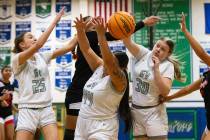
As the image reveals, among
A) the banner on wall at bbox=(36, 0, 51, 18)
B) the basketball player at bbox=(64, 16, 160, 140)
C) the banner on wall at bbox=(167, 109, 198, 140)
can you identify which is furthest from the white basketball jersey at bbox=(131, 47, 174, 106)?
the banner on wall at bbox=(36, 0, 51, 18)

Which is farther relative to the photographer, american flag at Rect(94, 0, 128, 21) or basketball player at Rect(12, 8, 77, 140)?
american flag at Rect(94, 0, 128, 21)

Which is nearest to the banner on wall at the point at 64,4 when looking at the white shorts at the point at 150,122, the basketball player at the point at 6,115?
the basketball player at the point at 6,115

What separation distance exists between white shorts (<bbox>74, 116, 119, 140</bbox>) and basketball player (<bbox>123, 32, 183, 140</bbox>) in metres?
0.70

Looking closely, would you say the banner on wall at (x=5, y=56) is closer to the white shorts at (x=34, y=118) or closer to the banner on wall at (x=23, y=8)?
the banner on wall at (x=23, y=8)

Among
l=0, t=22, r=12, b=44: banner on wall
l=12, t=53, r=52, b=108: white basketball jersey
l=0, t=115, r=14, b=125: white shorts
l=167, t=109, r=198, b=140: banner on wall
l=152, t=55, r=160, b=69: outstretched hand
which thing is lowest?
l=167, t=109, r=198, b=140: banner on wall

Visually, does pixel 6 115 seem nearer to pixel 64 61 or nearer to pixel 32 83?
pixel 64 61

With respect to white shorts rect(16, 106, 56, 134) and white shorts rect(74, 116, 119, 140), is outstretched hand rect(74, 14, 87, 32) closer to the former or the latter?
white shorts rect(74, 116, 119, 140)

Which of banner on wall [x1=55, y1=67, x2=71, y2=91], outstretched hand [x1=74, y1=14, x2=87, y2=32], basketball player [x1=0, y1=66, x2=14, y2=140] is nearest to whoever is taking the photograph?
outstretched hand [x1=74, y1=14, x2=87, y2=32]

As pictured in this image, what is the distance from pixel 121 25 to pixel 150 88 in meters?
0.84

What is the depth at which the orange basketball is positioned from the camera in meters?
3.77

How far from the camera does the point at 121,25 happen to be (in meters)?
3.77

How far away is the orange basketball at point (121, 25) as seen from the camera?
3773 millimetres

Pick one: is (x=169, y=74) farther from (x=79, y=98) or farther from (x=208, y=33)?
(x=208, y=33)

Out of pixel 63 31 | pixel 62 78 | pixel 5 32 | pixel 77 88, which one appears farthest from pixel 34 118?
pixel 5 32
